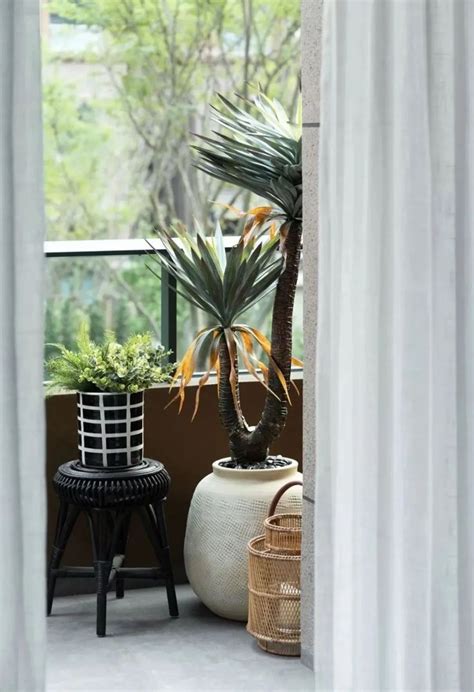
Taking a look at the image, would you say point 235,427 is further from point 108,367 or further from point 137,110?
point 137,110

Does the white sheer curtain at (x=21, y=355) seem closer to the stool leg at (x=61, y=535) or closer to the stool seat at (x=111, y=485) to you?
the stool seat at (x=111, y=485)

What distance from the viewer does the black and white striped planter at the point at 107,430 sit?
402cm

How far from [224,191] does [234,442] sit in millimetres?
6547

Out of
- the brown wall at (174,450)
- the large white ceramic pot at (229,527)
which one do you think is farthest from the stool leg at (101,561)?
the brown wall at (174,450)

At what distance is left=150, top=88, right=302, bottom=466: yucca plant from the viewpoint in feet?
12.9

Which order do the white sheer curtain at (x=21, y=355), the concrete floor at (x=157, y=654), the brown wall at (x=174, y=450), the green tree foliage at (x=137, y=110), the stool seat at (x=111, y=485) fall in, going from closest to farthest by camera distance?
the white sheer curtain at (x=21, y=355), the concrete floor at (x=157, y=654), the stool seat at (x=111, y=485), the brown wall at (x=174, y=450), the green tree foliage at (x=137, y=110)

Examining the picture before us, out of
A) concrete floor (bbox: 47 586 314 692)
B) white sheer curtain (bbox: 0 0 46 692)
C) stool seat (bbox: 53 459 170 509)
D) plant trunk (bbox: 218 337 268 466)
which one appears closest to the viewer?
white sheer curtain (bbox: 0 0 46 692)

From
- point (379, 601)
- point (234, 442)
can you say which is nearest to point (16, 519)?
point (379, 601)

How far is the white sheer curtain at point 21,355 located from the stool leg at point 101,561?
1.47 meters

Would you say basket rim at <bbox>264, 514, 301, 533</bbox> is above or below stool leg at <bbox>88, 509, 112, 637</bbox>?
above

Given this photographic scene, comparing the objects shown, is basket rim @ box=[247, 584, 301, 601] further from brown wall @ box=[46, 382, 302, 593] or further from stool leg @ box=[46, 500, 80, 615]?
brown wall @ box=[46, 382, 302, 593]

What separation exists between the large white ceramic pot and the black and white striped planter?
0.29 metres

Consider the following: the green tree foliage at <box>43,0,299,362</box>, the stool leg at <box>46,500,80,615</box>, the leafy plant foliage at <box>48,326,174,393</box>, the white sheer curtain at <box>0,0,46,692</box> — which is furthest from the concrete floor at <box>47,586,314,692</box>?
the green tree foliage at <box>43,0,299,362</box>

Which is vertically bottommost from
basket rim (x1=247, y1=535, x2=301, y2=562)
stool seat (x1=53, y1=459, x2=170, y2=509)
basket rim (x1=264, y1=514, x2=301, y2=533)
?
basket rim (x1=247, y1=535, x2=301, y2=562)
